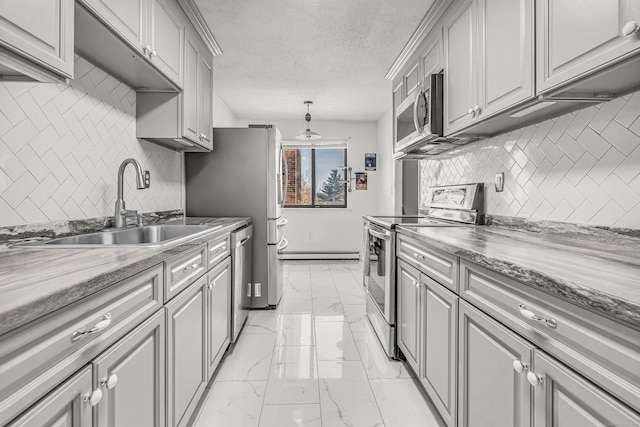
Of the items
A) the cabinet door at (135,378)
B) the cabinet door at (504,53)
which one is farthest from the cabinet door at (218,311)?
the cabinet door at (504,53)

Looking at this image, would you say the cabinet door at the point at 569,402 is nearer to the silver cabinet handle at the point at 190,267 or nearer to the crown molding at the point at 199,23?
the silver cabinet handle at the point at 190,267

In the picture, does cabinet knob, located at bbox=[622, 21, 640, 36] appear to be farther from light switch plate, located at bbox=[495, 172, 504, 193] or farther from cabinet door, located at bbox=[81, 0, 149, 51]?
cabinet door, located at bbox=[81, 0, 149, 51]

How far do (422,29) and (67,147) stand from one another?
2306 mm

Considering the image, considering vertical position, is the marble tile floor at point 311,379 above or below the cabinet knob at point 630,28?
below

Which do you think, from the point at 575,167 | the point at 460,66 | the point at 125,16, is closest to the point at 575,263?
the point at 575,167

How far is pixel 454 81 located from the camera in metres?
1.95

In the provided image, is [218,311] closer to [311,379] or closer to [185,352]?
[185,352]

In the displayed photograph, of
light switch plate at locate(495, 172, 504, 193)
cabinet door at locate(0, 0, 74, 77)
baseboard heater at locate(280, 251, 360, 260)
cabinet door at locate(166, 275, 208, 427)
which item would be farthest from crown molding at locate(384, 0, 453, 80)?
baseboard heater at locate(280, 251, 360, 260)

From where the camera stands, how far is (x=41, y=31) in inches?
38.2

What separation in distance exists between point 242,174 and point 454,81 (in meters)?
1.96

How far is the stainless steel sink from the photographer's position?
53.5 inches

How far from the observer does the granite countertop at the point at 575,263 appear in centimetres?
62

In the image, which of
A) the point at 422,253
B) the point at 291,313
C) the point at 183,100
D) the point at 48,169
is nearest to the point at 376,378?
the point at 422,253

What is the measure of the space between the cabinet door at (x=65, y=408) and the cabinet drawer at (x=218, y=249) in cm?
101
